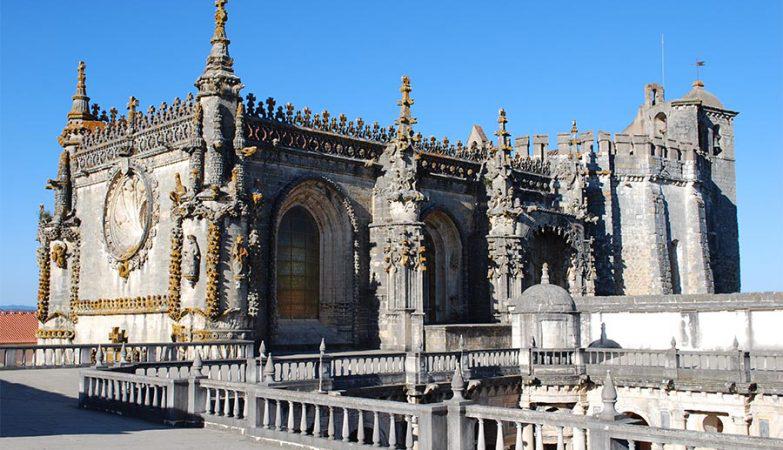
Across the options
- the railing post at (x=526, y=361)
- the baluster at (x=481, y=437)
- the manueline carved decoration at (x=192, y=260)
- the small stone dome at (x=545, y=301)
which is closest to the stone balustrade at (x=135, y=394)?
the baluster at (x=481, y=437)

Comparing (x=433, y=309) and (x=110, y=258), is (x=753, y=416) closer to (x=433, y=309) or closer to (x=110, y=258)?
(x=433, y=309)

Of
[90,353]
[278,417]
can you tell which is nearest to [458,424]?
[278,417]

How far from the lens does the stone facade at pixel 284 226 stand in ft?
80.5

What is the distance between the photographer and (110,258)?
2842cm

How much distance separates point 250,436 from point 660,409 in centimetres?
1681

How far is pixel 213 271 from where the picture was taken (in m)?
23.8

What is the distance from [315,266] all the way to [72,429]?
50.3 feet

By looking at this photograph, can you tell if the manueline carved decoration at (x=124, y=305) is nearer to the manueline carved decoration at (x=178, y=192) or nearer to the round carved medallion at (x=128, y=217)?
the round carved medallion at (x=128, y=217)

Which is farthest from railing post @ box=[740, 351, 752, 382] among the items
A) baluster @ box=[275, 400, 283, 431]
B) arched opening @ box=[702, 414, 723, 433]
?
baluster @ box=[275, 400, 283, 431]

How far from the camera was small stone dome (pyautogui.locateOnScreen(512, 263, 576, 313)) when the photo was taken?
27953 millimetres

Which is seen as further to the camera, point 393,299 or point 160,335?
point 393,299

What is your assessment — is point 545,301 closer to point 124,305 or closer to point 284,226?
point 284,226

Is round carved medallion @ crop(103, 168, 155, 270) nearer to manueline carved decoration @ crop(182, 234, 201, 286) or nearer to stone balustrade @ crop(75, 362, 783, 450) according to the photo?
manueline carved decoration @ crop(182, 234, 201, 286)

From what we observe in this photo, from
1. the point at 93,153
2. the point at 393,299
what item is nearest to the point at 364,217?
the point at 393,299
